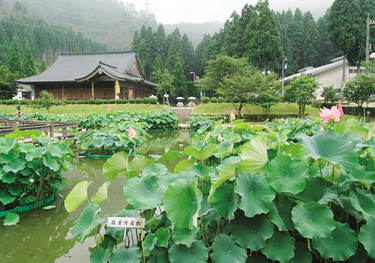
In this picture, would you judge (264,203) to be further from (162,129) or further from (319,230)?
(162,129)

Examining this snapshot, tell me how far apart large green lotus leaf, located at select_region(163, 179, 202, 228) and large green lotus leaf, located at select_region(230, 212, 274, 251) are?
0.22 metres

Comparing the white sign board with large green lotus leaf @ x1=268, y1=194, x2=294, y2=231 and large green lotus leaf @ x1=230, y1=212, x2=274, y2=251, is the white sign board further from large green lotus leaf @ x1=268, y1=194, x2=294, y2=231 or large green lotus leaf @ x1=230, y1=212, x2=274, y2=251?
large green lotus leaf @ x1=268, y1=194, x2=294, y2=231

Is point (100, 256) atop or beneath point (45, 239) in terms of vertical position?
atop

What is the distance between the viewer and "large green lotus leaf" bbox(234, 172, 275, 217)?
3.60ft

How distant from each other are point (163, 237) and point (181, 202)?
30cm

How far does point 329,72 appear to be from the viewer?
2909 cm

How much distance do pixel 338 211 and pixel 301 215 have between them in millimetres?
437

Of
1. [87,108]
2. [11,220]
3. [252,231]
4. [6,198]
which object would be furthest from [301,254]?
[87,108]

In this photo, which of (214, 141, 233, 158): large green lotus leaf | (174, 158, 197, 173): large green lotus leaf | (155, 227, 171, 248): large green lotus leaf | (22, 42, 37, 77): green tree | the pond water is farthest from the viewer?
(22, 42, 37, 77): green tree

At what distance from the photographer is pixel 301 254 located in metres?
1.23

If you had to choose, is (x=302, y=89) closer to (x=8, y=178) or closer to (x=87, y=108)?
(x=87, y=108)

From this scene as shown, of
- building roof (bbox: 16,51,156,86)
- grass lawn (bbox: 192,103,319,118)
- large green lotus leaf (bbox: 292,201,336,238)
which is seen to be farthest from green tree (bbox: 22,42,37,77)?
large green lotus leaf (bbox: 292,201,336,238)

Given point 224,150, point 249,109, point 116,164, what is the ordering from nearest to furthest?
point 116,164 < point 224,150 < point 249,109

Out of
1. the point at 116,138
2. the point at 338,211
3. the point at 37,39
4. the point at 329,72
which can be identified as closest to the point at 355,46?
the point at 329,72
